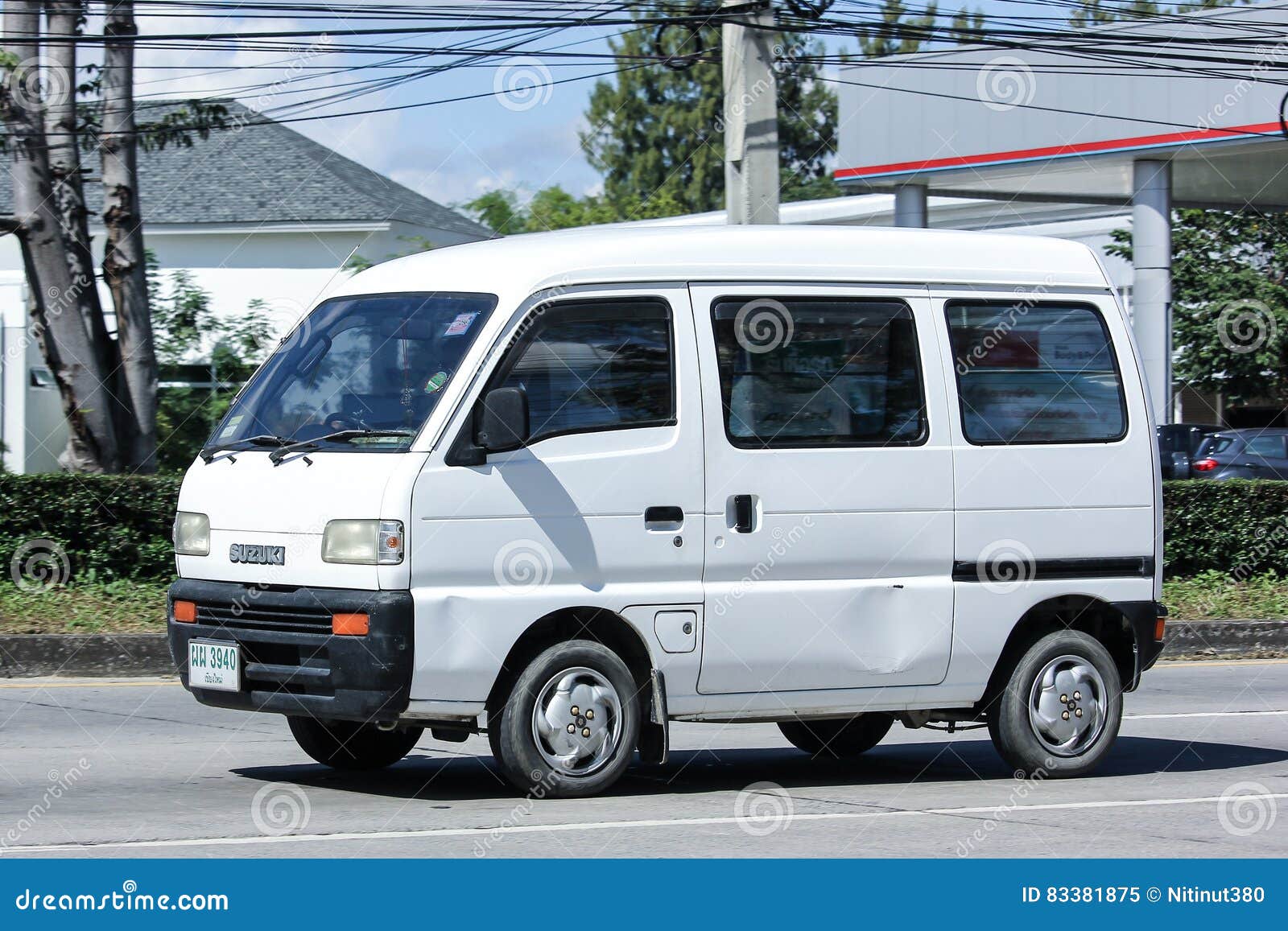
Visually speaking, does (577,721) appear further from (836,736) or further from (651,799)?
(836,736)

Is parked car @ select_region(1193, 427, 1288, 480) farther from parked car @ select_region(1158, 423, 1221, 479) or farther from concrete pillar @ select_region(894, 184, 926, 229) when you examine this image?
concrete pillar @ select_region(894, 184, 926, 229)

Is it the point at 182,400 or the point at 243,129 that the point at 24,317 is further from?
the point at 243,129

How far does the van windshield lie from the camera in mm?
7254

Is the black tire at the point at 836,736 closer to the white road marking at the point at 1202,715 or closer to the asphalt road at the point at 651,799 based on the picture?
the asphalt road at the point at 651,799

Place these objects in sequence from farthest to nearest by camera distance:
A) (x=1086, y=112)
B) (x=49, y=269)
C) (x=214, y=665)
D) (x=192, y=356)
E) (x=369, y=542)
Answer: (x=1086, y=112)
(x=192, y=356)
(x=49, y=269)
(x=214, y=665)
(x=369, y=542)

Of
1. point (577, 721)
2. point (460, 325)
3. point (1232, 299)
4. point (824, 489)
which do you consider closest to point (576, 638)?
point (577, 721)

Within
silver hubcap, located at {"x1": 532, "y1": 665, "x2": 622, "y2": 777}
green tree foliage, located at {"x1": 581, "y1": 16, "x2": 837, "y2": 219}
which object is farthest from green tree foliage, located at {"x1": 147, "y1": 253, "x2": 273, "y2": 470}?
green tree foliage, located at {"x1": 581, "y1": 16, "x2": 837, "y2": 219}

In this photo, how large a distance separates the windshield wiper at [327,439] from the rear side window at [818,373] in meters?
1.49

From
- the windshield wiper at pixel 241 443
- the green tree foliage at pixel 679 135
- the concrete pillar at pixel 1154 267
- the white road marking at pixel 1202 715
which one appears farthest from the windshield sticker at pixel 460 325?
the green tree foliage at pixel 679 135

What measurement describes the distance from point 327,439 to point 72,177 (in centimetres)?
980

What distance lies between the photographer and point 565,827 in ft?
22.1

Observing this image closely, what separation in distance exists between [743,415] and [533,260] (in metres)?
1.13

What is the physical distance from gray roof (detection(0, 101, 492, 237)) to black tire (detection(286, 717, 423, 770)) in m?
23.2

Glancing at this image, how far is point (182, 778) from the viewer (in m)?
8.11
